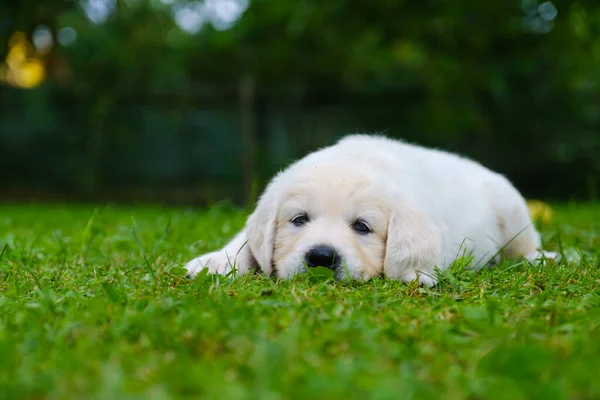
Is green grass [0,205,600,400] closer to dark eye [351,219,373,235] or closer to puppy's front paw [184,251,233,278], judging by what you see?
puppy's front paw [184,251,233,278]

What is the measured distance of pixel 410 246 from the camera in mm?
3666

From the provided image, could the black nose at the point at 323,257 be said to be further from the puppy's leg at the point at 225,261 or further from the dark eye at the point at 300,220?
the puppy's leg at the point at 225,261

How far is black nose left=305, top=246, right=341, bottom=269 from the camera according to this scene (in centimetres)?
350

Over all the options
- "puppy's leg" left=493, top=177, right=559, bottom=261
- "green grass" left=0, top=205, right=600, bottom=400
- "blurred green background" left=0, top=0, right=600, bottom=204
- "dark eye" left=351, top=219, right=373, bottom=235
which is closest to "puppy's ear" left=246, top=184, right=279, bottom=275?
"green grass" left=0, top=205, right=600, bottom=400

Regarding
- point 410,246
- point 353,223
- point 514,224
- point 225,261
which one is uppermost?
point 353,223

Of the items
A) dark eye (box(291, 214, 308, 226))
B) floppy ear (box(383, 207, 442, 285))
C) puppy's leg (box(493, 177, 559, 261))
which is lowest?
puppy's leg (box(493, 177, 559, 261))

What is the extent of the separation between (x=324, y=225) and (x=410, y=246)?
1.53ft

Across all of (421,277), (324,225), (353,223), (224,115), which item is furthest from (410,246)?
(224,115)

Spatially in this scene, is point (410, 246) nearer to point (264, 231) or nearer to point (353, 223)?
point (353, 223)

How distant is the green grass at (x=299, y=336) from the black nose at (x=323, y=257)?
0.17 meters

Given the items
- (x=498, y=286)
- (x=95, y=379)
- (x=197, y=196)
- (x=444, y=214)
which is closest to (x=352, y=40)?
(x=197, y=196)

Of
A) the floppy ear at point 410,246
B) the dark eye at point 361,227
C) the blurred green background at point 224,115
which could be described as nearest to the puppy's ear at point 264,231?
the dark eye at point 361,227

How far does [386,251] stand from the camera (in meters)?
3.74

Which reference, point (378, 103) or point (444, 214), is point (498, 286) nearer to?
point (444, 214)
